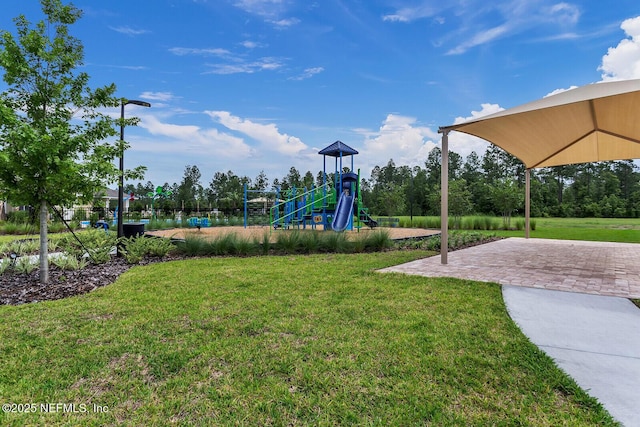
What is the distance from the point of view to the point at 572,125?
7262 mm

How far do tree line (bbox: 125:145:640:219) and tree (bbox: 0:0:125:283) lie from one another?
1716cm

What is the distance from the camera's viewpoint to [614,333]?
290 centimetres

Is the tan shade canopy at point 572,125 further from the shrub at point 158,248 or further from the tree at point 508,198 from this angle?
the tree at point 508,198

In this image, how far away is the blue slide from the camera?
12.7 meters

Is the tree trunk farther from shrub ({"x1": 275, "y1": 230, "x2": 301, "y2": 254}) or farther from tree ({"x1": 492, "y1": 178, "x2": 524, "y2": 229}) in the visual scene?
tree ({"x1": 492, "y1": 178, "x2": 524, "y2": 229})

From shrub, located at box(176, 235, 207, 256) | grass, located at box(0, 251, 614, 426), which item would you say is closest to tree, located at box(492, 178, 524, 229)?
shrub, located at box(176, 235, 207, 256)

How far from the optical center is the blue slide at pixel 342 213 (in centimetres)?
1270

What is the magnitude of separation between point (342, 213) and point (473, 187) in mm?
30270

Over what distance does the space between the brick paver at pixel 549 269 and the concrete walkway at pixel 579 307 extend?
0.04 ft

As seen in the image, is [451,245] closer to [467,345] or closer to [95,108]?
[467,345]

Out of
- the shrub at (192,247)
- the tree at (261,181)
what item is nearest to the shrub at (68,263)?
the shrub at (192,247)

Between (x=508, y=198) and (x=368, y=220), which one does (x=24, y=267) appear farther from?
(x=508, y=198)

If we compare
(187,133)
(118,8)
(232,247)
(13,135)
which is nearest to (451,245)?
(232,247)

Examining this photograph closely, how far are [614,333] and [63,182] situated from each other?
6.34 metres
